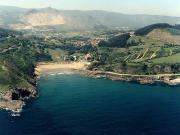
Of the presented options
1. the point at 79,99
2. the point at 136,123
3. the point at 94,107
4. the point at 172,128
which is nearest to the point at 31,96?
the point at 79,99

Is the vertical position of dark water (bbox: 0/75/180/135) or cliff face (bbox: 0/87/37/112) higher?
cliff face (bbox: 0/87/37/112)

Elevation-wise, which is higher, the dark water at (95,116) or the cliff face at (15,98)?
the cliff face at (15,98)

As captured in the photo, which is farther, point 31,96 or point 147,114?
point 31,96

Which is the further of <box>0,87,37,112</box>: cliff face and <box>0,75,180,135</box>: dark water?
<box>0,87,37,112</box>: cliff face

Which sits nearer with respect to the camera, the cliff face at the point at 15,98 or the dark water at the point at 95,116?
the dark water at the point at 95,116

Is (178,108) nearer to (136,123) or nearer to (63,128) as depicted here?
(136,123)

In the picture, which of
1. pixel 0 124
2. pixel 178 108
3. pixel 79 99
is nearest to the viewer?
pixel 0 124

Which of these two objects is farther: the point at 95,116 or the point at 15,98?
the point at 15,98

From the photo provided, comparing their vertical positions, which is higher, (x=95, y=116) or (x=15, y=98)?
(x=15, y=98)
